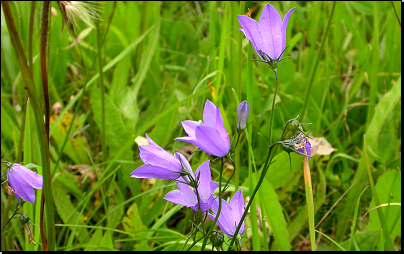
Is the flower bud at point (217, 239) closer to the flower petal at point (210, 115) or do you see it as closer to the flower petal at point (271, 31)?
the flower petal at point (210, 115)

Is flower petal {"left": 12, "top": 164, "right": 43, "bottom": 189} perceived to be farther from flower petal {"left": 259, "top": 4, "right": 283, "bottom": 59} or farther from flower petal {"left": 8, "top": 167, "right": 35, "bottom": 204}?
flower petal {"left": 259, "top": 4, "right": 283, "bottom": 59}

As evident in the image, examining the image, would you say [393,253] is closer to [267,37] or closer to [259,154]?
[267,37]

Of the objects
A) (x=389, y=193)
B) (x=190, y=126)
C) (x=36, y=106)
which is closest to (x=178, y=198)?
(x=190, y=126)

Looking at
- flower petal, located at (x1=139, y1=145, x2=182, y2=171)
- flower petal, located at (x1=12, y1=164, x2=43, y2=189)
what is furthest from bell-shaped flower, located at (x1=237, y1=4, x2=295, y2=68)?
flower petal, located at (x1=12, y1=164, x2=43, y2=189)

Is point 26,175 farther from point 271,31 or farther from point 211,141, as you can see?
point 271,31

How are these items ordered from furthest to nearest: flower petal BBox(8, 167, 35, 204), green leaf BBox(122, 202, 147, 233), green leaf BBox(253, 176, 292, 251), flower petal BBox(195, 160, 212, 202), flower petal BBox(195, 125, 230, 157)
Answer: green leaf BBox(122, 202, 147, 233) → green leaf BBox(253, 176, 292, 251) → flower petal BBox(8, 167, 35, 204) → flower petal BBox(195, 160, 212, 202) → flower petal BBox(195, 125, 230, 157)

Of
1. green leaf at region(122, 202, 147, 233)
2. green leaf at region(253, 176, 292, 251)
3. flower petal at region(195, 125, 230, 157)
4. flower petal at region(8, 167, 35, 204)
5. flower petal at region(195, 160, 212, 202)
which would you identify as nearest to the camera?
flower petal at region(195, 125, 230, 157)

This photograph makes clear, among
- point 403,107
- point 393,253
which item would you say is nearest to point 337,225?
point 393,253
